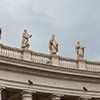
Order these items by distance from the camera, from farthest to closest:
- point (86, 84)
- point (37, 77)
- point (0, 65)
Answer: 1. point (86, 84)
2. point (37, 77)
3. point (0, 65)

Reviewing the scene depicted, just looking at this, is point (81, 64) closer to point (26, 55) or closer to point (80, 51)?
point (80, 51)

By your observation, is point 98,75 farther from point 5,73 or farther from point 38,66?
point 5,73

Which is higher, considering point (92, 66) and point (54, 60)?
point (54, 60)

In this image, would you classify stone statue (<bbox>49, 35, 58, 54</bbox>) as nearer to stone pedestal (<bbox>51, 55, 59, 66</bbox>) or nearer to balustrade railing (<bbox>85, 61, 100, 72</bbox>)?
stone pedestal (<bbox>51, 55, 59, 66</bbox>)

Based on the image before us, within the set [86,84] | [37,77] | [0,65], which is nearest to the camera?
[0,65]

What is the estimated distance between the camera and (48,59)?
5634 cm

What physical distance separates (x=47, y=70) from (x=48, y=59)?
103 inches

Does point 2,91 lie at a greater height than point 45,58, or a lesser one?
lesser

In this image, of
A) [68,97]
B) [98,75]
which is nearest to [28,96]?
→ [68,97]

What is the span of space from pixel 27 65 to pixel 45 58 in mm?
4168

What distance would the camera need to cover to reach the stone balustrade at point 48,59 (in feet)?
174

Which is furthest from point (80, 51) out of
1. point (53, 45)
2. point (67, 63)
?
point (53, 45)

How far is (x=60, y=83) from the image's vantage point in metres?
55.4

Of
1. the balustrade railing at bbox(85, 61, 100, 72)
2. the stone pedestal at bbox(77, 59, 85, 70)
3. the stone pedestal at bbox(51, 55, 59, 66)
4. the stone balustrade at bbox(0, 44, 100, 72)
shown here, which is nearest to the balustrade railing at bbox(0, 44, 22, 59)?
the stone balustrade at bbox(0, 44, 100, 72)
